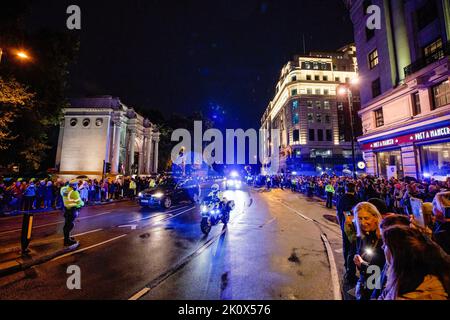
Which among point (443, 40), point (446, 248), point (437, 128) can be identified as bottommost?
point (446, 248)

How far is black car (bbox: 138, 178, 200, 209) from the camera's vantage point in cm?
1340

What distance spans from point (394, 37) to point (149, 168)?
45584 millimetres

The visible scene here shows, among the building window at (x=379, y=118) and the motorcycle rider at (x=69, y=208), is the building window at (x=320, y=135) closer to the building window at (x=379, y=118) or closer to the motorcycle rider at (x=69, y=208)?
the building window at (x=379, y=118)

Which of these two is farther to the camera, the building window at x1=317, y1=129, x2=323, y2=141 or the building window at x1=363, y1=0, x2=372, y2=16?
the building window at x1=317, y1=129, x2=323, y2=141

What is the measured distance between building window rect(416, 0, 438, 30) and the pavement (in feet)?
55.0

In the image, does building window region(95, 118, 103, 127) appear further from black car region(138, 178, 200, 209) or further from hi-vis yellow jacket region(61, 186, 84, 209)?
hi-vis yellow jacket region(61, 186, 84, 209)

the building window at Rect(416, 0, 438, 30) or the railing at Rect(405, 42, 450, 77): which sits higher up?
the building window at Rect(416, 0, 438, 30)

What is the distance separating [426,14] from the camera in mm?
14852

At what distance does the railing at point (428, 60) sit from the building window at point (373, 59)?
13.9 feet

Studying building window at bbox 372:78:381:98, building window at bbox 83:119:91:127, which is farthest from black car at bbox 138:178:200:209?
building window at bbox 83:119:91:127

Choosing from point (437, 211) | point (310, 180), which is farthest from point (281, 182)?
point (437, 211)

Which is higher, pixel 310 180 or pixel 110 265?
pixel 310 180

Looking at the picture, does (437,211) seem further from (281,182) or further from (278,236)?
(281,182)

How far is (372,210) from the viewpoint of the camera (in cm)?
318
